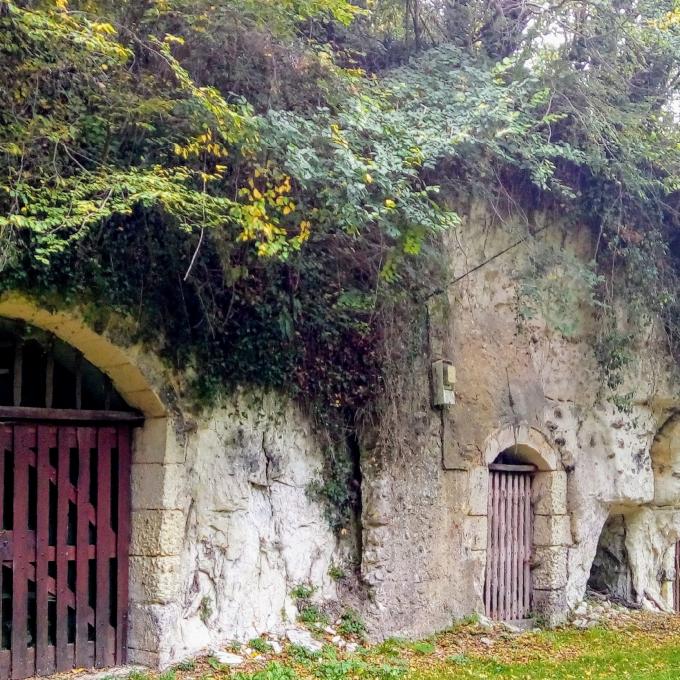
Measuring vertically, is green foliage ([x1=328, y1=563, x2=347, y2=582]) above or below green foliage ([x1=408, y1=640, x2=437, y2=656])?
above

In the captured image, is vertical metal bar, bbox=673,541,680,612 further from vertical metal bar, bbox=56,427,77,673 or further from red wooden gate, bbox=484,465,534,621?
vertical metal bar, bbox=56,427,77,673

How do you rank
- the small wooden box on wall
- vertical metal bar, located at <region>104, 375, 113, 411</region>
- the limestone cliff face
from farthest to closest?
the small wooden box on wall < the limestone cliff face < vertical metal bar, located at <region>104, 375, 113, 411</region>

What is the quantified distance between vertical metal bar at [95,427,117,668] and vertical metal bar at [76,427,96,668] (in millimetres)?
73

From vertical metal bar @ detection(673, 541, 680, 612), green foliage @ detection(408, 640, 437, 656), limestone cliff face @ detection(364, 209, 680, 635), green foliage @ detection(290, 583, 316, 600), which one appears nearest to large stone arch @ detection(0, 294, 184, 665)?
green foliage @ detection(290, 583, 316, 600)

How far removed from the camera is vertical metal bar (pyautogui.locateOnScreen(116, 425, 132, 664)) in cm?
588

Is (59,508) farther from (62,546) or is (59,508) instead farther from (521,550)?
(521,550)

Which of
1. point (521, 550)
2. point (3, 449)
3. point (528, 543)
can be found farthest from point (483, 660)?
point (3, 449)

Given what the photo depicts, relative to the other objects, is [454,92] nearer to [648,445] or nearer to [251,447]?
[251,447]

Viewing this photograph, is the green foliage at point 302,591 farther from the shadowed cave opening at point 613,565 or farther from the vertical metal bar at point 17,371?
the shadowed cave opening at point 613,565

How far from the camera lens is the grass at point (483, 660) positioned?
5.79 meters

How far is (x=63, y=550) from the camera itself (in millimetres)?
5664

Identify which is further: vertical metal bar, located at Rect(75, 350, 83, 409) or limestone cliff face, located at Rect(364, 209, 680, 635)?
limestone cliff face, located at Rect(364, 209, 680, 635)

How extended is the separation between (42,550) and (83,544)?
1.00 ft

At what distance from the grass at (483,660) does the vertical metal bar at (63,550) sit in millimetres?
539
